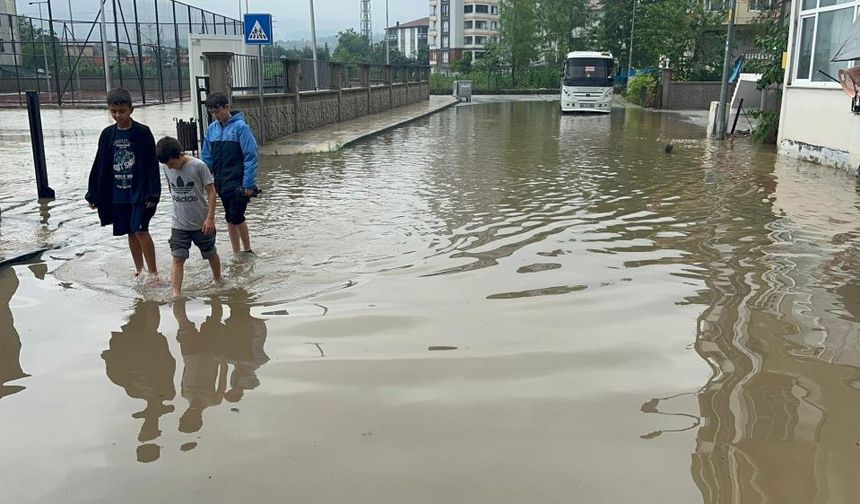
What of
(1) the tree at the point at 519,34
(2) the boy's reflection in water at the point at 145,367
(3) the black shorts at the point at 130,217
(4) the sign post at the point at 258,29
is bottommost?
(2) the boy's reflection in water at the point at 145,367

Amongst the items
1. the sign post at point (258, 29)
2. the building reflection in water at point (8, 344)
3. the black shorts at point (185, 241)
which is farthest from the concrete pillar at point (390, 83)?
the black shorts at point (185, 241)

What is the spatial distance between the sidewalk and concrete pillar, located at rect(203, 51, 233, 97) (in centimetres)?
164

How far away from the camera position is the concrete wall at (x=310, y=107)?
1780 cm

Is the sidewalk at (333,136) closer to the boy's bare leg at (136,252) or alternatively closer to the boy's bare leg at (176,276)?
the boy's bare leg at (136,252)

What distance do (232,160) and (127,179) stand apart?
111cm

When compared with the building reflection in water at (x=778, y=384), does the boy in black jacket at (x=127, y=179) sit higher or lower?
higher

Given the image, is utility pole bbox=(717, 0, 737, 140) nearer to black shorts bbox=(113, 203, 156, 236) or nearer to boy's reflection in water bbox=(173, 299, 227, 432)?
black shorts bbox=(113, 203, 156, 236)

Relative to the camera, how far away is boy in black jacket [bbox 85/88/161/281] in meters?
6.14

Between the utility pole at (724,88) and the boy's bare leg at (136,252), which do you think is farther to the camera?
the utility pole at (724,88)

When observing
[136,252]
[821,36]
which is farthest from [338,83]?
[136,252]

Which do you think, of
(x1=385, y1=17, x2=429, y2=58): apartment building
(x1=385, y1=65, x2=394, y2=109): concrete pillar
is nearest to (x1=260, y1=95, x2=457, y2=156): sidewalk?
(x1=385, y1=65, x2=394, y2=109): concrete pillar

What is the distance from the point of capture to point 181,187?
5.99 meters

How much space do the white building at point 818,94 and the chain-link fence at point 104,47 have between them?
2403cm

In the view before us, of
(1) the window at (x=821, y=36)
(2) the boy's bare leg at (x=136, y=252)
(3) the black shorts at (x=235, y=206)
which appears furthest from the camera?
(1) the window at (x=821, y=36)
